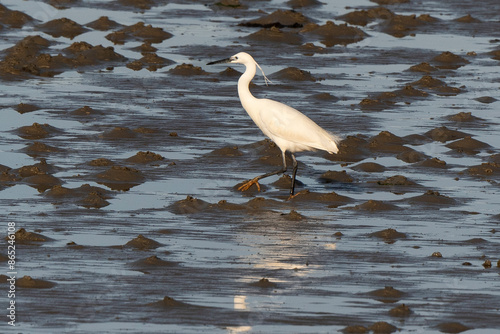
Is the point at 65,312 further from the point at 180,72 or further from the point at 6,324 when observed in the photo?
the point at 180,72

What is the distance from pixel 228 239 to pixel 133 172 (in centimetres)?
304

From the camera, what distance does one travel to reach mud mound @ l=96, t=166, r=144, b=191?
15227 mm

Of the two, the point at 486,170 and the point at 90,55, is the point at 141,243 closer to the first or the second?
the point at 486,170

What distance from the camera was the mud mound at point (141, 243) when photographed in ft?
40.3

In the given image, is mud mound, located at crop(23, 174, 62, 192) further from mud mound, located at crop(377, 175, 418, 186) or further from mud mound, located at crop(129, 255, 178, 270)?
mud mound, located at crop(377, 175, 418, 186)

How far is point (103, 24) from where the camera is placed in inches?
1099

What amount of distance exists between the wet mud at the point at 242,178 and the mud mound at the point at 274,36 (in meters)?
0.09

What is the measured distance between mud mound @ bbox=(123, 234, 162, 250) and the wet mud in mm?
23

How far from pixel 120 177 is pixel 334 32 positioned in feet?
44.3

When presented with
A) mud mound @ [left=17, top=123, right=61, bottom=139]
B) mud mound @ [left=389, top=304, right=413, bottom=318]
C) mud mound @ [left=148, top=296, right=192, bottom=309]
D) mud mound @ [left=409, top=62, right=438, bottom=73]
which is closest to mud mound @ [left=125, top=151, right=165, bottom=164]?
mud mound @ [left=17, top=123, right=61, bottom=139]

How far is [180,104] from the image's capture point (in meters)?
20.4

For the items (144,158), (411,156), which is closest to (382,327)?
(144,158)

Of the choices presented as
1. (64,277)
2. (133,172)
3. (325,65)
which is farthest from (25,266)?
(325,65)

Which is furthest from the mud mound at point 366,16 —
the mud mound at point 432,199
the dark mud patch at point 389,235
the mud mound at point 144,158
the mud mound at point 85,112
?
the dark mud patch at point 389,235
